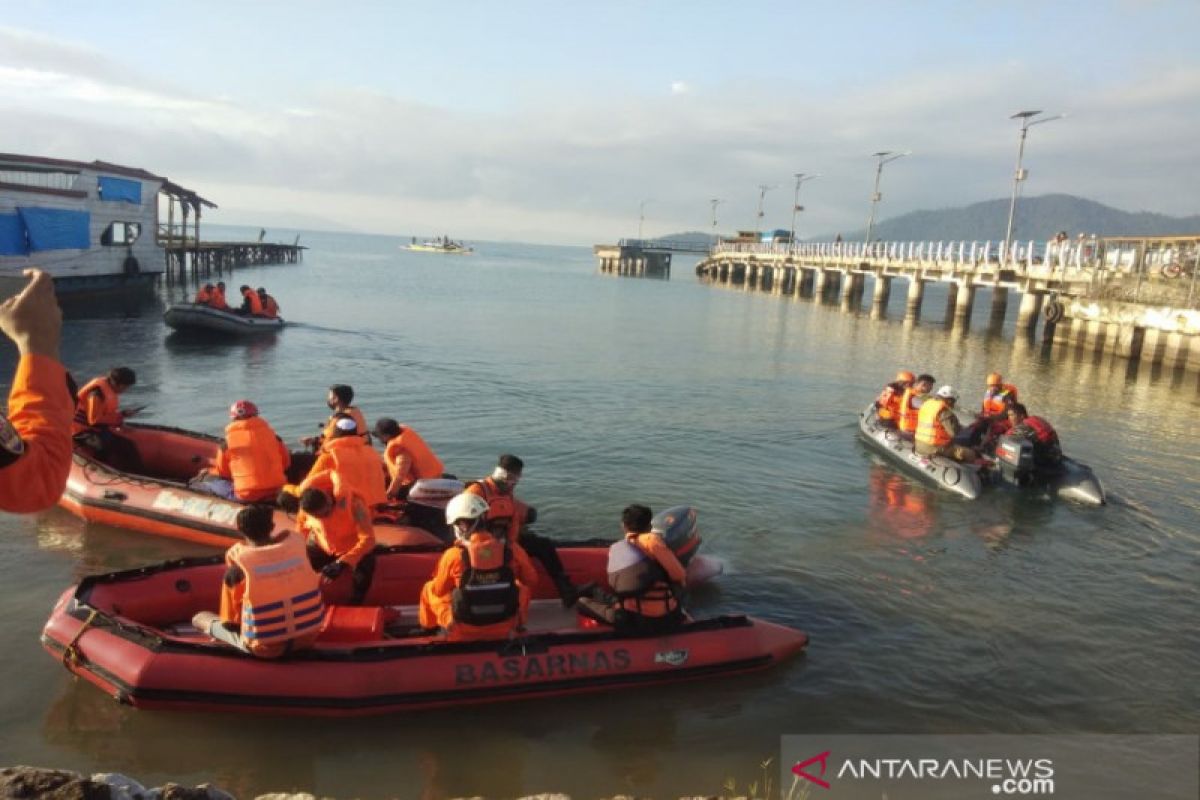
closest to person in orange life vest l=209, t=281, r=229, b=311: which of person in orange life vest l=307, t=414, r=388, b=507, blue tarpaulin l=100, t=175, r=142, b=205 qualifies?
blue tarpaulin l=100, t=175, r=142, b=205

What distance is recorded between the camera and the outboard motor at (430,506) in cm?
955

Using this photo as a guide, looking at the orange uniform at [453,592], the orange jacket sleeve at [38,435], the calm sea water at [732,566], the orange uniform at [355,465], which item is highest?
the orange jacket sleeve at [38,435]

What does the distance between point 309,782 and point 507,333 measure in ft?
99.0

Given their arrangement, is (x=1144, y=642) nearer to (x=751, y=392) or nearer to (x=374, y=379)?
(x=751, y=392)

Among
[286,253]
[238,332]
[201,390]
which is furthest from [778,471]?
[286,253]

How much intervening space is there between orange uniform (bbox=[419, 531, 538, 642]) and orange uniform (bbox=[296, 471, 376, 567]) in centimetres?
101

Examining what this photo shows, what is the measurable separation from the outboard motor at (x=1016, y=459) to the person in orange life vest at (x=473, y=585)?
973cm

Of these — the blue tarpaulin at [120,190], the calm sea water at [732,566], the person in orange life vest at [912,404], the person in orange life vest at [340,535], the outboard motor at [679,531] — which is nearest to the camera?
the calm sea water at [732,566]

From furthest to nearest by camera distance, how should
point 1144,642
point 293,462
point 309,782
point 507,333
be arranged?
point 507,333
point 293,462
point 1144,642
point 309,782

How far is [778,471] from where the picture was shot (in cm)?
1537

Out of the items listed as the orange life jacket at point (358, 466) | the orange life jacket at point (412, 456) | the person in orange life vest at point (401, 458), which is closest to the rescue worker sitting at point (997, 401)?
the orange life jacket at point (412, 456)

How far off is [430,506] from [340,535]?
1834 mm

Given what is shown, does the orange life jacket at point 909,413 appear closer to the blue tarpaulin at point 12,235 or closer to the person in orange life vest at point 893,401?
the person in orange life vest at point 893,401

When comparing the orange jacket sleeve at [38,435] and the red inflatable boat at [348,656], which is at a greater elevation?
the orange jacket sleeve at [38,435]
